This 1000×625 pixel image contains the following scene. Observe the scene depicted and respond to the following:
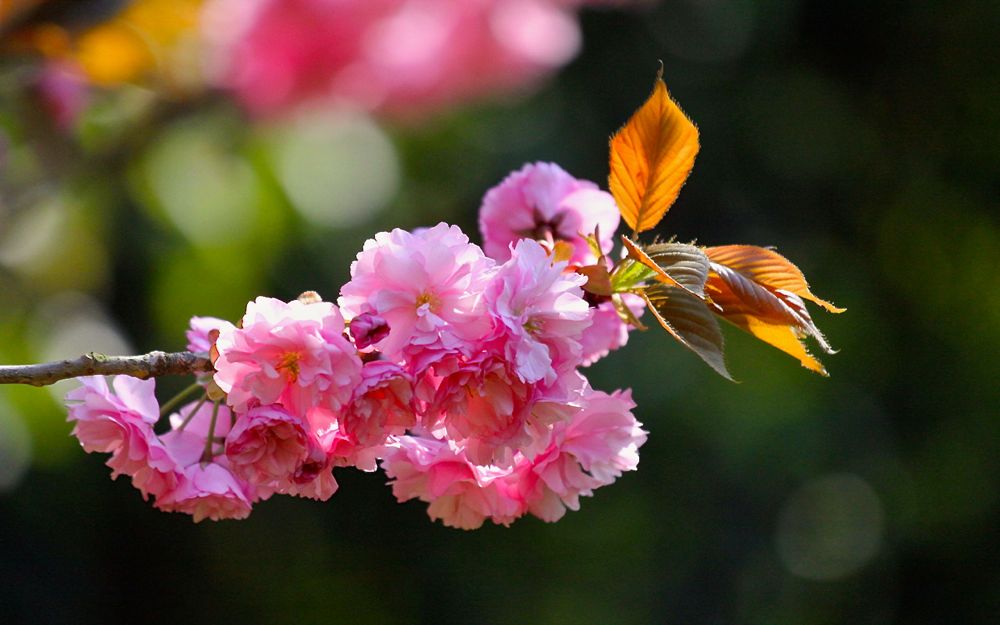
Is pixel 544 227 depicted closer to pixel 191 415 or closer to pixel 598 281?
pixel 598 281

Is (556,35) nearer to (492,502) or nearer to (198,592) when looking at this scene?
(492,502)

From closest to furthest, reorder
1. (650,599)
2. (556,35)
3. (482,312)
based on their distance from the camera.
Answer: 1. (482,312)
2. (556,35)
3. (650,599)

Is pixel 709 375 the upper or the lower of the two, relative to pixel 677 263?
lower

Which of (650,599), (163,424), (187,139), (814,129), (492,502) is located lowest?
(650,599)

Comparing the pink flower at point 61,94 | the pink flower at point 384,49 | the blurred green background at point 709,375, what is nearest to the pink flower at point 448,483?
the pink flower at point 61,94

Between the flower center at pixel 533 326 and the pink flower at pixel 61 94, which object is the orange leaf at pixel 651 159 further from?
the pink flower at pixel 61 94

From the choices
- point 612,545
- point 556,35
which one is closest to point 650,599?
point 612,545

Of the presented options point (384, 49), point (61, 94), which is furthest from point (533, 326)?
point (384, 49)
